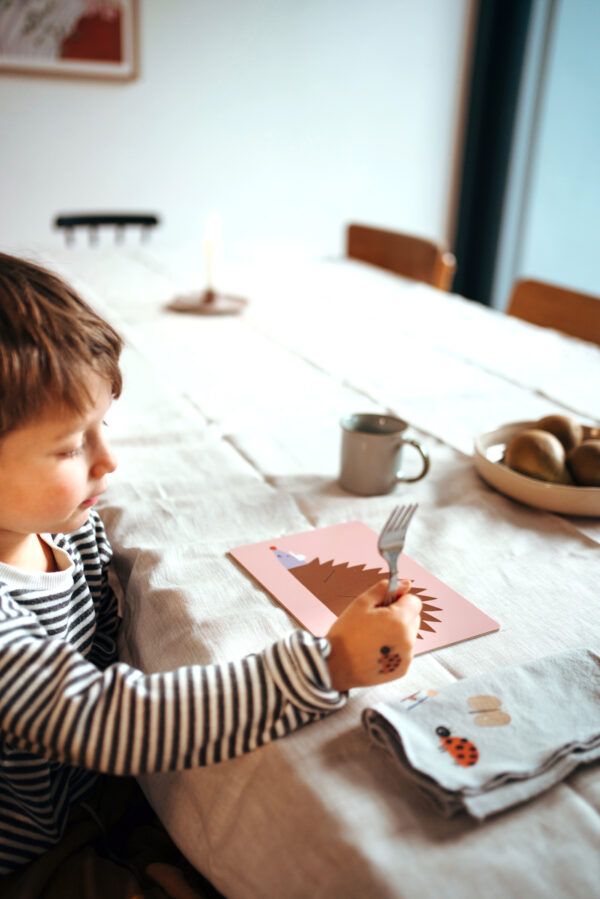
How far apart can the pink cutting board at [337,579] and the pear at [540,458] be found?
0.20m

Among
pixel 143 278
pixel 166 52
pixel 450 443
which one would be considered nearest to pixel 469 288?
pixel 166 52

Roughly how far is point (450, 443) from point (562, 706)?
53 centimetres

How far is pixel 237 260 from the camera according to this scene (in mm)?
2100

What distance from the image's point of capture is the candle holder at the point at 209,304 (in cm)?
157

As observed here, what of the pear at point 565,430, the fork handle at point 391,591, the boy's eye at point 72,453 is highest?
the boy's eye at point 72,453

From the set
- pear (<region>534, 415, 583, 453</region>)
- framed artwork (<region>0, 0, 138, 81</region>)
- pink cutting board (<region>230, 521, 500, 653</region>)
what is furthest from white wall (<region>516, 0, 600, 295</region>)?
pink cutting board (<region>230, 521, 500, 653</region>)

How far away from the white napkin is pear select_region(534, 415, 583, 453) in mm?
356

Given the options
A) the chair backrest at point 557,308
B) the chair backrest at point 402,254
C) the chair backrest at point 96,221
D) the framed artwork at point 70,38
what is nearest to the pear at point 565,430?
the chair backrest at point 557,308

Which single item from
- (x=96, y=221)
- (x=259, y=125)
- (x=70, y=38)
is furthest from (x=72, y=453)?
(x=259, y=125)

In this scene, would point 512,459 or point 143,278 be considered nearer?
point 512,459

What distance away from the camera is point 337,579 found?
72 centimetres

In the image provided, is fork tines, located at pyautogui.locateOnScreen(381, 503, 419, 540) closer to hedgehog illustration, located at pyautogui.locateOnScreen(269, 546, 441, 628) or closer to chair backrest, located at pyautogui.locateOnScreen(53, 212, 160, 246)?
hedgehog illustration, located at pyautogui.locateOnScreen(269, 546, 441, 628)

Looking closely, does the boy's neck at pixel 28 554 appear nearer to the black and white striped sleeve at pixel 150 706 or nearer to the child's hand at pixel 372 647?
the black and white striped sleeve at pixel 150 706

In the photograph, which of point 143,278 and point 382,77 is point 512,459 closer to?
point 143,278
